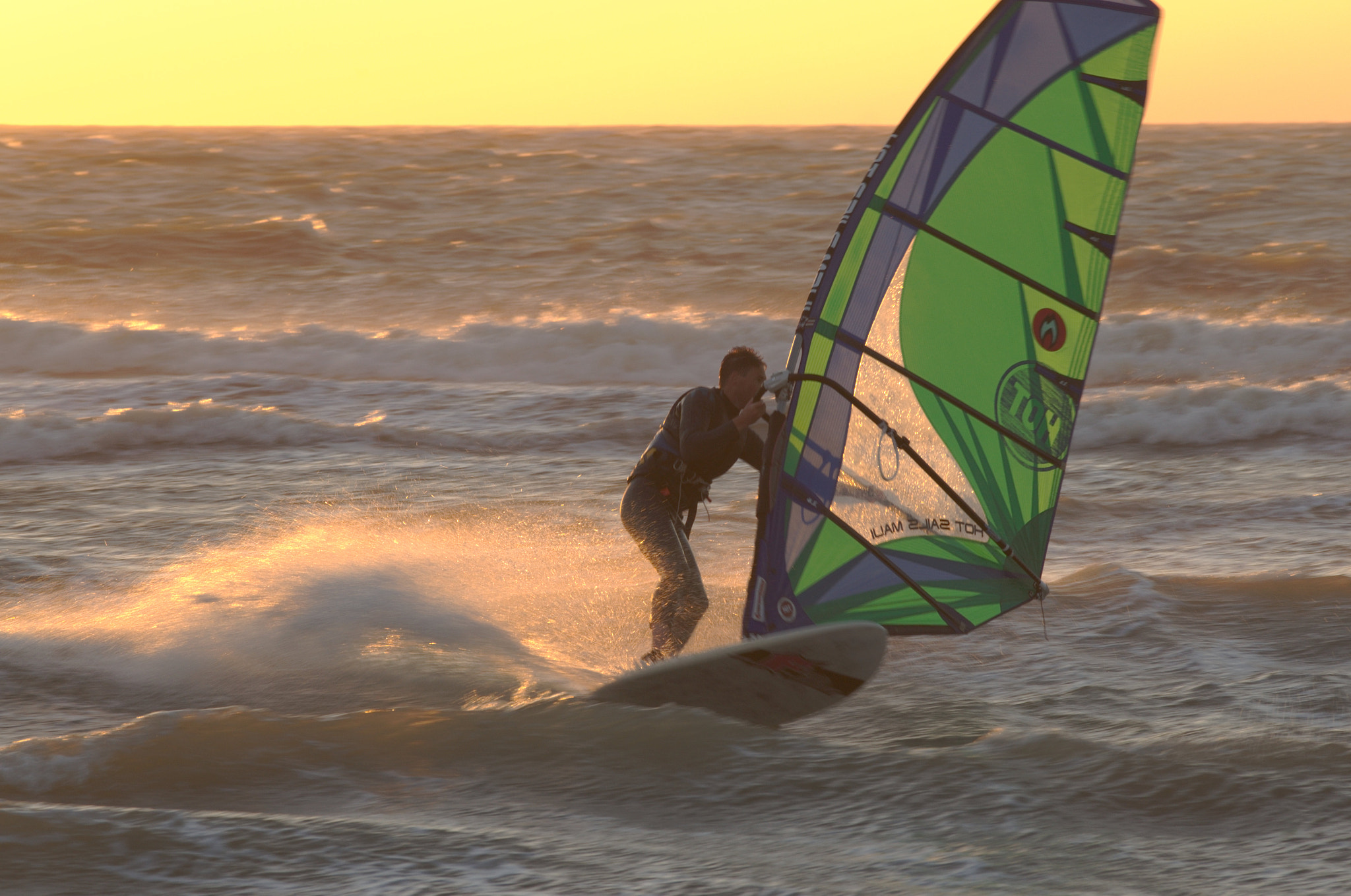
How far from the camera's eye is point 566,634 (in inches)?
249

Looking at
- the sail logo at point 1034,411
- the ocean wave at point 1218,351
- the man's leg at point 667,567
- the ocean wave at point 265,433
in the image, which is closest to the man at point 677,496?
the man's leg at point 667,567

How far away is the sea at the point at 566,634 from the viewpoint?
12.9ft

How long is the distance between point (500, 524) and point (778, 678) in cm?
404

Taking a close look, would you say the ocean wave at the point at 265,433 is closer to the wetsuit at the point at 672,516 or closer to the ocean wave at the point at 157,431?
the ocean wave at the point at 157,431

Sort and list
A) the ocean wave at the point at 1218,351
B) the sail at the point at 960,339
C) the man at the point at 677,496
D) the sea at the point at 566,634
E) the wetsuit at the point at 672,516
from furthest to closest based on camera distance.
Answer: the ocean wave at the point at 1218,351 < the wetsuit at the point at 672,516 < the man at the point at 677,496 < the sail at the point at 960,339 < the sea at the point at 566,634

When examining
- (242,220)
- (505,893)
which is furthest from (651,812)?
(242,220)

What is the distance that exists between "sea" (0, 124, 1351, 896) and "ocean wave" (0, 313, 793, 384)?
76 mm

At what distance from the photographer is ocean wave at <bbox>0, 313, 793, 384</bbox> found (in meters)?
15.5

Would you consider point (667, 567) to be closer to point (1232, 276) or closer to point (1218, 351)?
point (1218, 351)

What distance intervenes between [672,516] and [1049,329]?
69.7 inches

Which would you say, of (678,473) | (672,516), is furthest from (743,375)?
(672,516)

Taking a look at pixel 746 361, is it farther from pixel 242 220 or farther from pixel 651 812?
Answer: pixel 242 220

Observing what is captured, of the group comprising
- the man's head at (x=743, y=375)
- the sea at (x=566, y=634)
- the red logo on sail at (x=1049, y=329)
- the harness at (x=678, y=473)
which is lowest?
the sea at (x=566, y=634)

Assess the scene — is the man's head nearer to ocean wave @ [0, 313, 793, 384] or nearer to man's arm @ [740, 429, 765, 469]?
man's arm @ [740, 429, 765, 469]
